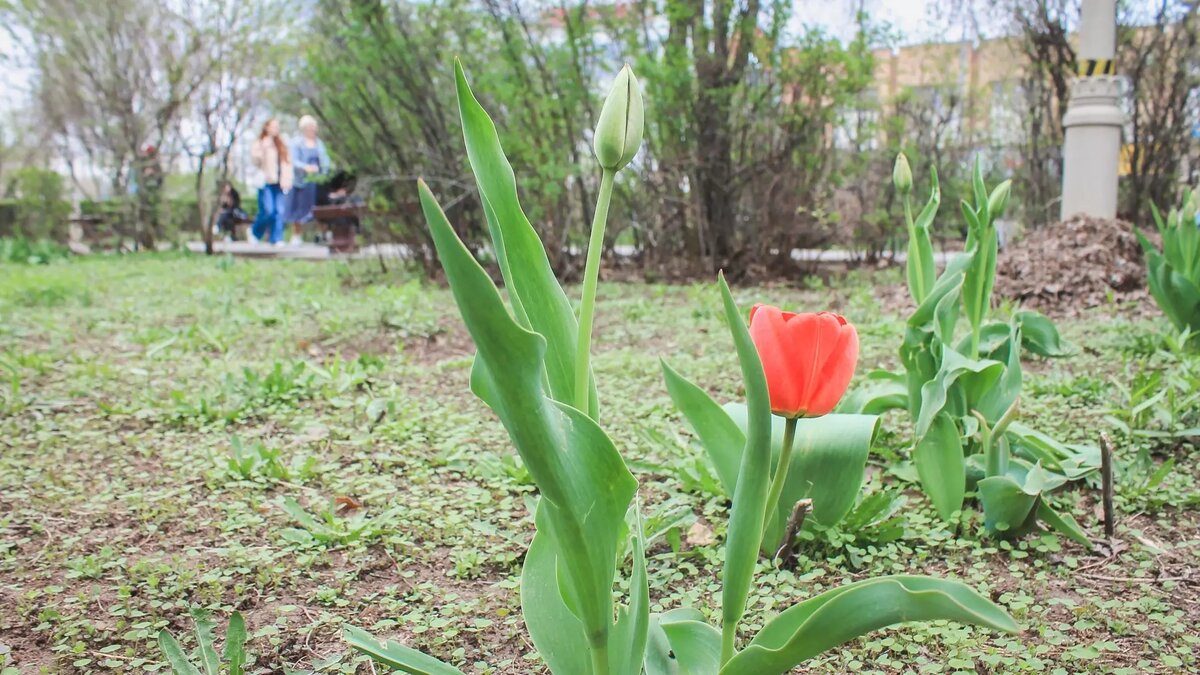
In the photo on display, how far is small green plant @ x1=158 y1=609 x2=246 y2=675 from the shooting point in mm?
1258

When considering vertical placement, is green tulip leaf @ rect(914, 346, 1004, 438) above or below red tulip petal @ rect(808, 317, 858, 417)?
below

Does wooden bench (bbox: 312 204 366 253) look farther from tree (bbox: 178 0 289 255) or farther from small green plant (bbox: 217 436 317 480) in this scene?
small green plant (bbox: 217 436 317 480)

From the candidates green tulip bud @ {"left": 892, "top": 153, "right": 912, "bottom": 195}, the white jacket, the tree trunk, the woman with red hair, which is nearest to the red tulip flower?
green tulip bud @ {"left": 892, "top": 153, "right": 912, "bottom": 195}

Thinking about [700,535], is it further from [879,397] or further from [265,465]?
[265,465]

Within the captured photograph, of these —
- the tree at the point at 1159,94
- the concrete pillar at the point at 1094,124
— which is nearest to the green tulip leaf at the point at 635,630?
the concrete pillar at the point at 1094,124

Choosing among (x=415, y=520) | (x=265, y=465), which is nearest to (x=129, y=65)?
(x=265, y=465)

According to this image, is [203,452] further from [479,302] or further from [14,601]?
[479,302]

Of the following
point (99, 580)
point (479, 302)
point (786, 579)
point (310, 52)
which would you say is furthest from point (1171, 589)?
point (310, 52)

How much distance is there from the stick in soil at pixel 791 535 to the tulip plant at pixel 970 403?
1.23ft

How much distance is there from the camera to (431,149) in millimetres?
6641

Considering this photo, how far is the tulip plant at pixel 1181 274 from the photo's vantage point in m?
3.12

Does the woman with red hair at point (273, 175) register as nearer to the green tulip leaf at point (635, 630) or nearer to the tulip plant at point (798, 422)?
the tulip plant at point (798, 422)

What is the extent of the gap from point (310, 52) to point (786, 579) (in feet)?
21.0

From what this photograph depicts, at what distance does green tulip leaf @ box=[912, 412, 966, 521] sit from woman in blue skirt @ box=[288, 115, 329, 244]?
8.84 metres
